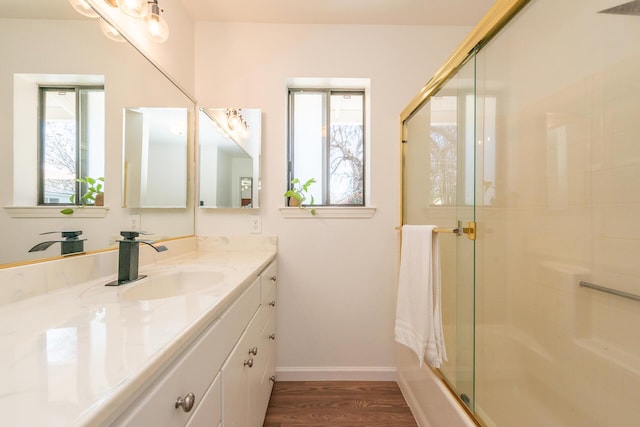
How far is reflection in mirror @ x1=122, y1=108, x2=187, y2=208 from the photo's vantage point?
1.12 meters

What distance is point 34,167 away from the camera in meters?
0.74

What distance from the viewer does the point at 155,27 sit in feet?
3.76

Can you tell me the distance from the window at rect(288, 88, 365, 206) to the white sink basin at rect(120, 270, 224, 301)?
0.95 m

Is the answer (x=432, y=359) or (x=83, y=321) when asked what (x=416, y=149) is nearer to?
(x=432, y=359)

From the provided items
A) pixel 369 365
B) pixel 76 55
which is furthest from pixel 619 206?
pixel 76 55

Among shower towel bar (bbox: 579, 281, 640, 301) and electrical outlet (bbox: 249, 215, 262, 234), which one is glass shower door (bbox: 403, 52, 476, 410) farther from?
electrical outlet (bbox: 249, 215, 262, 234)

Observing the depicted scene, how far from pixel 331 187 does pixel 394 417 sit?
4.74ft

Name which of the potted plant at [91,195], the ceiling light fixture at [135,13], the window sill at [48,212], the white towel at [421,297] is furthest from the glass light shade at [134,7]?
the white towel at [421,297]

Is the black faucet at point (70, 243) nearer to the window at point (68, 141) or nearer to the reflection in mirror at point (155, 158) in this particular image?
the window at point (68, 141)

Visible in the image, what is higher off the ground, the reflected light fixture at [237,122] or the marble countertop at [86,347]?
the reflected light fixture at [237,122]

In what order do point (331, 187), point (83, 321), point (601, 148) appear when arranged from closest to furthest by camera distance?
1. point (83, 321)
2. point (601, 148)
3. point (331, 187)

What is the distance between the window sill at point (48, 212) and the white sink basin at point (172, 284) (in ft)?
1.01

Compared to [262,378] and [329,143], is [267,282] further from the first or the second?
[329,143]

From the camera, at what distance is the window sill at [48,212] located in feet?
2.30
